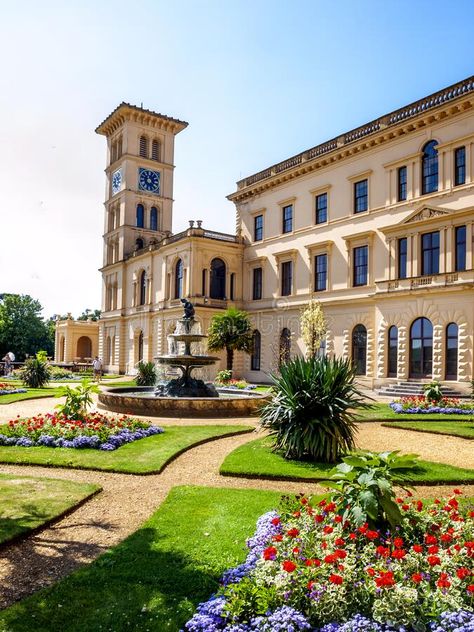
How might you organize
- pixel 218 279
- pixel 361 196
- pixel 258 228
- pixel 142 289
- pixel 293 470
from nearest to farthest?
pixel 293 470 < pixel 361 196 < pixel 258 228 < pixel 218 279 < pixel 142 289

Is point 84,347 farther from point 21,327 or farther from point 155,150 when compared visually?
point 155,150

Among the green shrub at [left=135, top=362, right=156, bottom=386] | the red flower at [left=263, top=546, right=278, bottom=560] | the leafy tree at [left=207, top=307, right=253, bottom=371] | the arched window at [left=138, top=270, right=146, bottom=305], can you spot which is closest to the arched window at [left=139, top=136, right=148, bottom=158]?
the arched window at [left=138, top=270, right=146, bottom=305]

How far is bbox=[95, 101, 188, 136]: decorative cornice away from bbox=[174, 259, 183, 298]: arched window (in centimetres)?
1793

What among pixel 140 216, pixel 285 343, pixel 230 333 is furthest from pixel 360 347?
pixel 140 216

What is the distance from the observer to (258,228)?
125 ft

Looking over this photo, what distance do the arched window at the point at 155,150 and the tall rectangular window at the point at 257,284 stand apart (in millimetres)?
19684

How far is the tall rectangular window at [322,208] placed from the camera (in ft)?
107

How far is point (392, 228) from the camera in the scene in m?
27.1

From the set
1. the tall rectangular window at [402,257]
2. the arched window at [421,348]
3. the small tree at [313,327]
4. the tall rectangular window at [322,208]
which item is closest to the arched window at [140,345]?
the small tree at [313,327]

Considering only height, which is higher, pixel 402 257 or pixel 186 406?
pixel 402 257

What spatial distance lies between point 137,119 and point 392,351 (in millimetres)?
34896

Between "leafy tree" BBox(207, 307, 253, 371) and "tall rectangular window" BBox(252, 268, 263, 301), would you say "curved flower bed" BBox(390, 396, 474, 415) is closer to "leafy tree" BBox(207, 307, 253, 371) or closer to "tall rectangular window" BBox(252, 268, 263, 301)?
"leafy tree" BBox(207, 307, 253, 371)

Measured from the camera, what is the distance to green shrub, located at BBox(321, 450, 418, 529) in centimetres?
439

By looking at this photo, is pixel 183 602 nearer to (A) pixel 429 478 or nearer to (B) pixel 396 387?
(A) pixel 429 478
